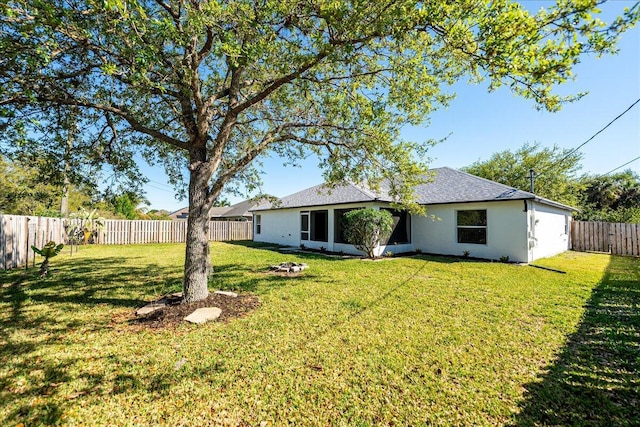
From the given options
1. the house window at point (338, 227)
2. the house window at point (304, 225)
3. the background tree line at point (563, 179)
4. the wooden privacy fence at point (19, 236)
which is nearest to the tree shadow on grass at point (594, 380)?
the house window at point (338, 227)

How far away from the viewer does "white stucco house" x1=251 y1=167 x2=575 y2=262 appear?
10.5 m

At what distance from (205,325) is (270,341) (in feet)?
4.20

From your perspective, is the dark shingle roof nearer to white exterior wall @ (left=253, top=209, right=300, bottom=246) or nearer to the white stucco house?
the white stucco house

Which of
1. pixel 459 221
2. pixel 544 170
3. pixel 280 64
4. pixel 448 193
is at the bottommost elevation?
pixel 459 221

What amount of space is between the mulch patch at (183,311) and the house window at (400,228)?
28.5 ft

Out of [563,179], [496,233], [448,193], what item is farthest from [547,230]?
[563,179]

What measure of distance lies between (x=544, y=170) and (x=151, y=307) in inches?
1088

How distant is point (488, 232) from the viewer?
36.7 feet

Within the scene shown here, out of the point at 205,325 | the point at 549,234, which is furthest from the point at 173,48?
the point at 549,234

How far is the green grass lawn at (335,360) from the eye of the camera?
2377mm

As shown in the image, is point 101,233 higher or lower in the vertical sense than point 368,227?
lower

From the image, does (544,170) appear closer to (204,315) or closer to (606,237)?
(606,237)

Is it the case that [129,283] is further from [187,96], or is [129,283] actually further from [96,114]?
[187,96]

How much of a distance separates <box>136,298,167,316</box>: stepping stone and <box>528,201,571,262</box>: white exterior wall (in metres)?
12.3
